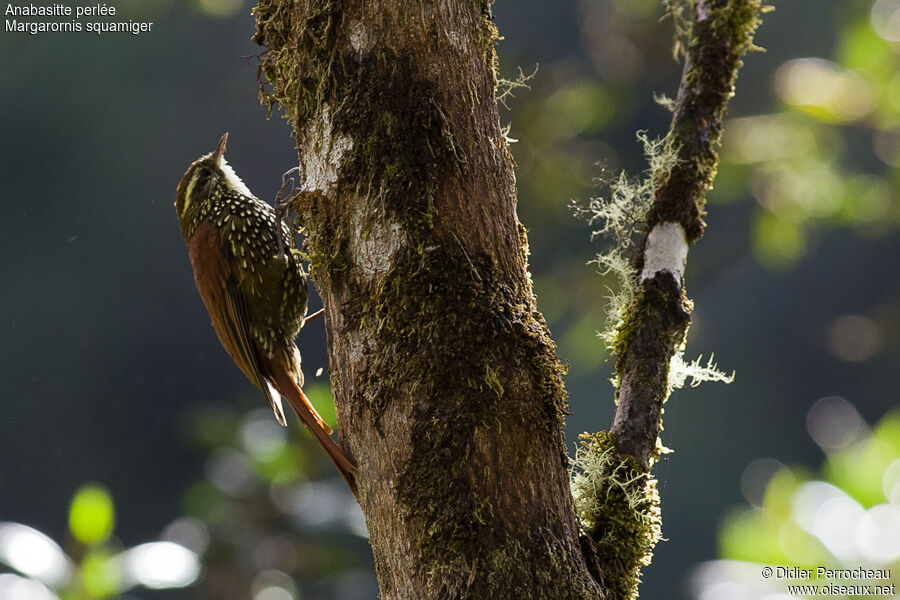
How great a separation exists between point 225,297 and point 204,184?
0.40 meters

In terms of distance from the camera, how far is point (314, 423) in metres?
2.21

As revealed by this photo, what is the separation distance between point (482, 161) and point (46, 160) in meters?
7.45

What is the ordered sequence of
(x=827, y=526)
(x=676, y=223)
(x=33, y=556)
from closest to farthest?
(x=676, y=223)
(x=827, y=526)
(x=33, y=556)

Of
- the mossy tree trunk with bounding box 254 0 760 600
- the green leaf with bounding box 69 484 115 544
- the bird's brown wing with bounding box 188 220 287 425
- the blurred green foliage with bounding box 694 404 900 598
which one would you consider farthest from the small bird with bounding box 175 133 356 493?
the blurred green foliage with bounding box 694 404 900 598

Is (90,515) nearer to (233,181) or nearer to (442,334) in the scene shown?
(233,181)

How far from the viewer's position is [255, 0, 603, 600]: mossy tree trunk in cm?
148

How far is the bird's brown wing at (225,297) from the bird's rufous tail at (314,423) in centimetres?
8

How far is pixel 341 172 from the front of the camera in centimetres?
167

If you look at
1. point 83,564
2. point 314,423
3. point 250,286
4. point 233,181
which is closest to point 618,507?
point 314,423

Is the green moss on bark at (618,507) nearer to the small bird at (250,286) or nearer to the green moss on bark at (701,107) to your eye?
the green moss on bark at (701,107)

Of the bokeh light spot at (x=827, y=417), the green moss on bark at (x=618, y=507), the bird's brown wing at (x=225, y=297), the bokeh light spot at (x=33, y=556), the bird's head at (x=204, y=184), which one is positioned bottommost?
the green moss on bark at (x=618, y=507)

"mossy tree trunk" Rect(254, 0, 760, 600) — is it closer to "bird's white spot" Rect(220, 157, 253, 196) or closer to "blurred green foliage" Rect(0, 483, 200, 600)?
"bird's white spot" Rect(220, 157, 253, 196)

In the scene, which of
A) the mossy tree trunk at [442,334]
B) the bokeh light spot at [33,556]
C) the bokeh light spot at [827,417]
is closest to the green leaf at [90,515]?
the bokeh light spot at [33,556]

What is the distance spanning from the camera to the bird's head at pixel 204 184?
111 inches
